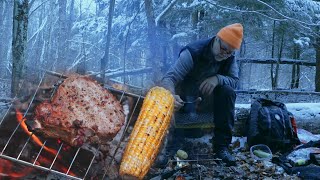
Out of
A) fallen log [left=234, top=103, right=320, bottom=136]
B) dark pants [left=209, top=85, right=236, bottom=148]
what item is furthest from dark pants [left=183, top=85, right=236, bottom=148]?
fallen log [left=234, top=103, right=320, bottom=136]

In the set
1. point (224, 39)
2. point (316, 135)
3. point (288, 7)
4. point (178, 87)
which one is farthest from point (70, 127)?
point (288, 7)

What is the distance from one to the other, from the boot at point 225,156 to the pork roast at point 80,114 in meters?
1.50

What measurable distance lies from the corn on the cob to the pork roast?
0.23 metres

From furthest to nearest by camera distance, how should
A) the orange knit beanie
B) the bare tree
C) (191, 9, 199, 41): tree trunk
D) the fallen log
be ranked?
the bare tree < (191, 9, 199, 41): tree trunk < the fallen log < the orange knit beanie

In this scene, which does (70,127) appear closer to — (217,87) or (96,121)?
(96,121)

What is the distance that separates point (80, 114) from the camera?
3297 millimetres

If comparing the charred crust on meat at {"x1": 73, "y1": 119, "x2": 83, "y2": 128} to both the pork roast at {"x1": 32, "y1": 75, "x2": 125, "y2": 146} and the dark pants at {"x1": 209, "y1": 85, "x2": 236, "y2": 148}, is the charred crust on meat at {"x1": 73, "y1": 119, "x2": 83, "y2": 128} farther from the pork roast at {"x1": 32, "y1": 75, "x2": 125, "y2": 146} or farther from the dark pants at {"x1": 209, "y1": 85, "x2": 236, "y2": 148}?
the dark pants at {"x1": 209, "y1": 85, "x2": 236, "y2": 148}

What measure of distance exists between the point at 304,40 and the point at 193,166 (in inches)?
318

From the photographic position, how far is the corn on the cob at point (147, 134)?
3.02 metres

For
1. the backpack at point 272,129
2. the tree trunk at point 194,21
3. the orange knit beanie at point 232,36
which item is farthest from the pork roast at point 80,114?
the tree trunk at point 194,21

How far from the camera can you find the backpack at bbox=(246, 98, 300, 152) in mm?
4812

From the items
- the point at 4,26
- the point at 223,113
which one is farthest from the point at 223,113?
the point at 4,26

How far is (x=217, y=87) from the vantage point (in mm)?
4355

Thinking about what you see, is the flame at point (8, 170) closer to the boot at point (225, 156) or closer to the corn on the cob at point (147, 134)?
the corn on the cob at point (147, 134)
